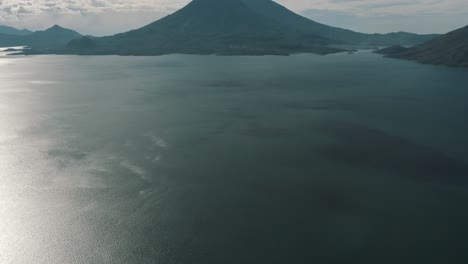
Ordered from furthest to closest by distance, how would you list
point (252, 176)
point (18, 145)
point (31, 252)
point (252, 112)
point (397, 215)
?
point (252, 112) → point (18, 145) → point (252, 176) → point (397, 215) → point (31, 252)

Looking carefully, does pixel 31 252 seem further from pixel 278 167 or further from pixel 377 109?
pixel 377 109

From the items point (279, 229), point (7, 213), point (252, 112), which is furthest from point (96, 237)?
point (252, 112)

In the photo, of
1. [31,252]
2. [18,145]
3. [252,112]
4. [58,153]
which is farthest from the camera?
[252,112]

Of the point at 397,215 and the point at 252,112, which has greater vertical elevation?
the point at 252,112

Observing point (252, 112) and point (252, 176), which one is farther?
point (252, 112)

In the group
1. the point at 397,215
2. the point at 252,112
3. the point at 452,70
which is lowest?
the point at 397,215

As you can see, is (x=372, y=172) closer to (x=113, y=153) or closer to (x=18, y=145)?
(x=113, y=153)
